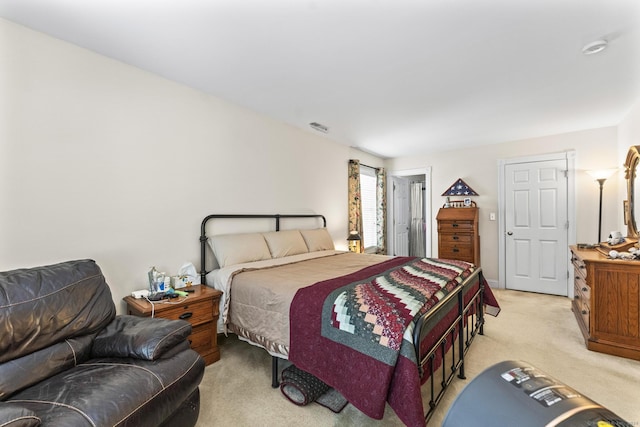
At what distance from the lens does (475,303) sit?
266cm

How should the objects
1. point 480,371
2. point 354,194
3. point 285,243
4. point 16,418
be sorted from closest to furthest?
point 16,418 < point 480,371 < point 285,243 < point 354,194

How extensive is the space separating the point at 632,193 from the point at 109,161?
5157 millimetres

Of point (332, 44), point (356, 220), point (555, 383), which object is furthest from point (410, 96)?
point (555, 383)

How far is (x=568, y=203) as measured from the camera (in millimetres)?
4137

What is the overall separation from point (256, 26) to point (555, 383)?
2.19 m

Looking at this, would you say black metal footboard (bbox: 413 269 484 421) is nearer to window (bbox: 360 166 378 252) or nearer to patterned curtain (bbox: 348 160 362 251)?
patterned curtain (bbox: 348 160 362 251)

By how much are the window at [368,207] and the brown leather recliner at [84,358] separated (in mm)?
4074

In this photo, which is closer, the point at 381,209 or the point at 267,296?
the point at 267,296

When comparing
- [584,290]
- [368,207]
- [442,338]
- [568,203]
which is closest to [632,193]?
[568,203]

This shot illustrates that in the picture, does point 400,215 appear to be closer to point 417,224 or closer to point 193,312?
point 417,224

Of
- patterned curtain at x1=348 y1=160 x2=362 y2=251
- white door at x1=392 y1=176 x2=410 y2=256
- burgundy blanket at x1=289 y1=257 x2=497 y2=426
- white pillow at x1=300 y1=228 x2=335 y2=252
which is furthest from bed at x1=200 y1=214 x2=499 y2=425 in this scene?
white door at x1=392 y1=176 x2=410 y2=256

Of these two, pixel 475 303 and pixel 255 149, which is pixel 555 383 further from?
pixel 255 149

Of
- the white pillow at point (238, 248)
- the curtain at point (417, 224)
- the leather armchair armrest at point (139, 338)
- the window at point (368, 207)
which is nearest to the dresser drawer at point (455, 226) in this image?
the window at point (368, 207)

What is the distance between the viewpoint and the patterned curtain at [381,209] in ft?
18.2
